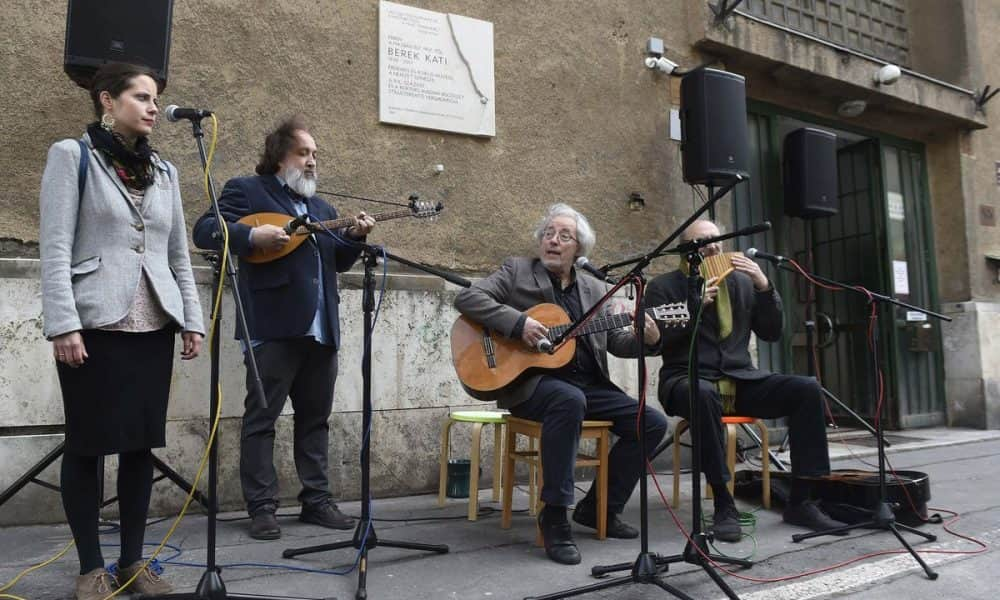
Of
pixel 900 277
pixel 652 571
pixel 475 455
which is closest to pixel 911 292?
pixel 900 277

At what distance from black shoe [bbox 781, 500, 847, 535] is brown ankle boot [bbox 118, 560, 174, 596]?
264 cm

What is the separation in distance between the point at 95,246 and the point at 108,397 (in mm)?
453

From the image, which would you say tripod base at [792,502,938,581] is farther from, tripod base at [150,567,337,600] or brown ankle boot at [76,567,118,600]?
brown ankle boot at [76,567,118,600]

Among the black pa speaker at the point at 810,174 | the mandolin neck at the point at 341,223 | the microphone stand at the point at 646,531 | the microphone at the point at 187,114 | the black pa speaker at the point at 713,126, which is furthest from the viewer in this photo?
the black pa speaker at the point at 810,174

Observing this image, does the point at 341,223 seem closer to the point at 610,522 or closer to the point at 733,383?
the point at 610,522

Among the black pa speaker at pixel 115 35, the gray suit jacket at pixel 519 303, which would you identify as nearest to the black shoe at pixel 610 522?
the gray suit jacket at pixel 519 303

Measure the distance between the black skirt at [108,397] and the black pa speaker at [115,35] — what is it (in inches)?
53.6

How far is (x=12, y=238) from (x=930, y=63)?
790 centimetres

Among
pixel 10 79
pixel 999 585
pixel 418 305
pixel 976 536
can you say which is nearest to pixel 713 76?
pixel 418 305

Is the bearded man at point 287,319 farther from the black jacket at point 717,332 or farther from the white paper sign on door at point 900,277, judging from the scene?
the white paper sign on door at point 900,277

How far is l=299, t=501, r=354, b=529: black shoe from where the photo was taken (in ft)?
11.1

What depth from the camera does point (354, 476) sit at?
412 cm

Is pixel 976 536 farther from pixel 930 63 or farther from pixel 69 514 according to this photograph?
pixel 930 63

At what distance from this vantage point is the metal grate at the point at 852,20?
6875mm
